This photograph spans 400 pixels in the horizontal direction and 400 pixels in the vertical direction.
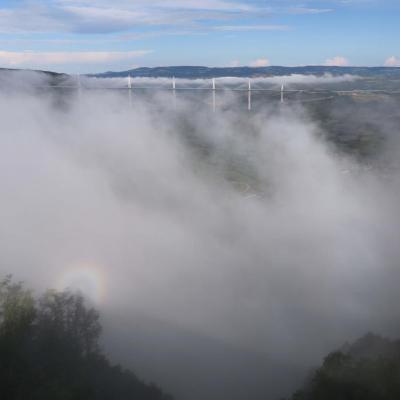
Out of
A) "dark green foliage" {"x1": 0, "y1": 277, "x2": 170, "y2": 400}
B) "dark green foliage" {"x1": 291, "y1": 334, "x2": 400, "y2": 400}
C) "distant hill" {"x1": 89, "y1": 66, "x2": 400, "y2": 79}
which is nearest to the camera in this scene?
"dark green foliage" {"x1": 291, "y1": 334, "x2": 400, "y2": 400}

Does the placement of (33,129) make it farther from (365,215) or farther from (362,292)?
(362,292)

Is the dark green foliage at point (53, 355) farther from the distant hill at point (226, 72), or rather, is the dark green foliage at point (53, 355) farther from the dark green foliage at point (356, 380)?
the distant hill at point (226, 72)

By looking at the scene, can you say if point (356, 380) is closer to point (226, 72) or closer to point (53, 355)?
point (53, 355)

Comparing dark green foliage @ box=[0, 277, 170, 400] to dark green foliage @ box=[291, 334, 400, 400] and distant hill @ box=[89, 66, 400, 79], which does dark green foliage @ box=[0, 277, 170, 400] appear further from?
distant hill @ box=[89, 66, 400, 79]

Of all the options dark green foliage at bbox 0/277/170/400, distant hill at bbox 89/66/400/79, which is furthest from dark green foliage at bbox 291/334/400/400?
distant hill at bbox 89/66/400/79

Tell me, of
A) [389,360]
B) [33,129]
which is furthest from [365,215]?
[33,129]

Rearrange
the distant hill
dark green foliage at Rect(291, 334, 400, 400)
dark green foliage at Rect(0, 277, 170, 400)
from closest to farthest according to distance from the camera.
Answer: dark green foliage at Rect(291, 334, 400, 400), dark green foliage at Rect(0, 277, 170, 400), the distant hill

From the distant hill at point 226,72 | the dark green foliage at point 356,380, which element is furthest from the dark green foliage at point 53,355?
the distant hill at point 226,72

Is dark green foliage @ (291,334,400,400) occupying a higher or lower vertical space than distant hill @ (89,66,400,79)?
lower
